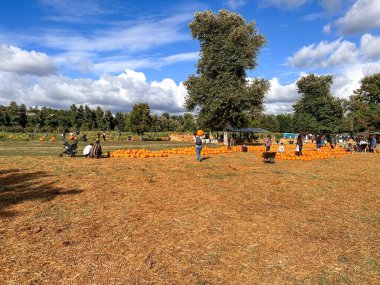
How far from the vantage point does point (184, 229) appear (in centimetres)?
750

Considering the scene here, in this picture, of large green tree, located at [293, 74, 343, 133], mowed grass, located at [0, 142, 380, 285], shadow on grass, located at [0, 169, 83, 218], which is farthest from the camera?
large green tree, located at [293, 74, 343, 133]

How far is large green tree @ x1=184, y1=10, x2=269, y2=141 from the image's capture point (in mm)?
37188

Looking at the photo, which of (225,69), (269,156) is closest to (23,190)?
(269,156)

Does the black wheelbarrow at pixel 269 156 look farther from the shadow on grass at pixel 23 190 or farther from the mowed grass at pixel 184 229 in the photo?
the shadow on grass at pixel 23 190

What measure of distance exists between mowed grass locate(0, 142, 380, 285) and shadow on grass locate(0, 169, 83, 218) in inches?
1.3

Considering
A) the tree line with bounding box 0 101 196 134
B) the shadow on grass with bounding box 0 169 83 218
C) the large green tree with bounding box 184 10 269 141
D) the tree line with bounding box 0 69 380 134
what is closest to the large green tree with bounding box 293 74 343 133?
the tree line with bounding box 0 69 380 134

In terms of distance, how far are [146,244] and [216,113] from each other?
107ft

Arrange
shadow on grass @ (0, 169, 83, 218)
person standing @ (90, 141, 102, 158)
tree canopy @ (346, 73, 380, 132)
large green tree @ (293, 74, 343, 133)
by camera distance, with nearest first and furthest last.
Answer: shadow on grass @ (0, 169, 83, 218), person standing @ (90, 141, 102, 158), tree canopy @ (346, 73, 380, 132), large green tree @ (293, 74, 343, 133)

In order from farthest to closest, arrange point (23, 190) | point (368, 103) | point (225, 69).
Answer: point (368, 103) < point (225, 69) < point (23, 190)

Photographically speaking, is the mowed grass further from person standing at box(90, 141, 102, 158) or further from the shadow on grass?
person standing at box(90, 141, 102, 158)

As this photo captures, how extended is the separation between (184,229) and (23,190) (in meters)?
6.51

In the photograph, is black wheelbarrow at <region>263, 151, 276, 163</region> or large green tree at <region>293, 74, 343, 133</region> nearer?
black wheelbarrow at <region>263, 151, 276, 163</region>

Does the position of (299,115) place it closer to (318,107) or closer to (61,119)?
(318,107)

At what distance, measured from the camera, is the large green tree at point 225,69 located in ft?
122
